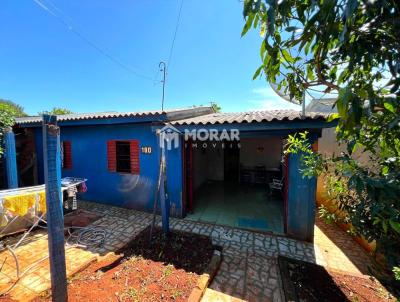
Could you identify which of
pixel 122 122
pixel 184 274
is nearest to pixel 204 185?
pixel 122 122

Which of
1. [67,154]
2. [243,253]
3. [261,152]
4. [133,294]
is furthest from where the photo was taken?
[261,152]

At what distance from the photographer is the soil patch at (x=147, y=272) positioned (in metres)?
3.20

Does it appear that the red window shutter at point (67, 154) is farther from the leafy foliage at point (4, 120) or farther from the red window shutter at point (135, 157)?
the red window shutter at point (135, 157)

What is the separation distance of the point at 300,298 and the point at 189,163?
4.72m

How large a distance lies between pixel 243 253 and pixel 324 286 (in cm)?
171

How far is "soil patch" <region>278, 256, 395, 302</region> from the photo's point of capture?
3.37 meters

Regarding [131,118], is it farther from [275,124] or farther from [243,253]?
[243,253]

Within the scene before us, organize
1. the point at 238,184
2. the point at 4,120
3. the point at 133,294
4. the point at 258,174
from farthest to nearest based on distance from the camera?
the point at 258,174 → the point at 238,184 → the point at 4,120 → the point at 133,294

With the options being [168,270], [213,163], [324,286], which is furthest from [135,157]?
[213,163]

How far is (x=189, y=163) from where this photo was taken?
6.83 m

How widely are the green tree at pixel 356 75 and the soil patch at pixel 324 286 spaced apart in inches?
82.8

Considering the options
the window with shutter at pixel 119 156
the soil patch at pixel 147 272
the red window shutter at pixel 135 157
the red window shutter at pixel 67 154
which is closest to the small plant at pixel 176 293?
the soil patch at pixel 147 272

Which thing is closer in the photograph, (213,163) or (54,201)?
(54,201)

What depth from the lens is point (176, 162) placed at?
6.52m
